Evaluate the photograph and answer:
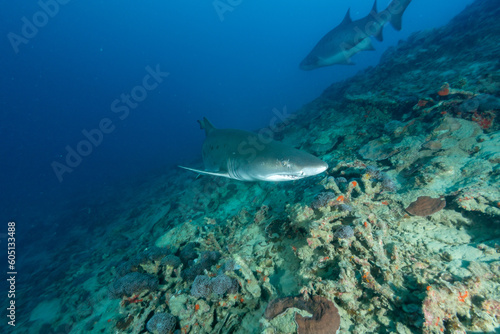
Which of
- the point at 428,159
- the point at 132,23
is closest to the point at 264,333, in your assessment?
the point at 428,159

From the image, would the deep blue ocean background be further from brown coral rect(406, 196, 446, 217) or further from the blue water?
brown coral rect(406, 196, 446, 217)

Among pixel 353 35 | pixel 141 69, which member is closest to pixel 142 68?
pixel 141 69

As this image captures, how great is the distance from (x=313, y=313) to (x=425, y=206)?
1954 millimetres

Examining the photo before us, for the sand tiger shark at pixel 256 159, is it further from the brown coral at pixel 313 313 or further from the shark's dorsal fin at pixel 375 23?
the shark's dorsal fin at pixel 375 23

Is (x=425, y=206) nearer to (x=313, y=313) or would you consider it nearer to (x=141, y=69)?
(x=313, y=313)

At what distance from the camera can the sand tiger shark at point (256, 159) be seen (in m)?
3.22

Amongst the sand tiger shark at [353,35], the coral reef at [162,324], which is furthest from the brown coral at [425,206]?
the sand tiger shark at [353,35]

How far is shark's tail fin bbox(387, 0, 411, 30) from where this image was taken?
8148 millimetres

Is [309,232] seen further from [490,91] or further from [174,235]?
[490,91]

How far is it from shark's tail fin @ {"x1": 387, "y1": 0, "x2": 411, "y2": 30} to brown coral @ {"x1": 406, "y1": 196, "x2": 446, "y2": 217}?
9379 millimetres

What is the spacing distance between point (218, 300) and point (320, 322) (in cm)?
126

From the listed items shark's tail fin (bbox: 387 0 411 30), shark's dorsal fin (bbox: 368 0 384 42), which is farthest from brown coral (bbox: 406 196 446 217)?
shark's tail fin (bbox: 387 0 411 30)

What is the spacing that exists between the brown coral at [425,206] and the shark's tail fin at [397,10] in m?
9.38

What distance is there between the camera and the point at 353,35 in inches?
360
